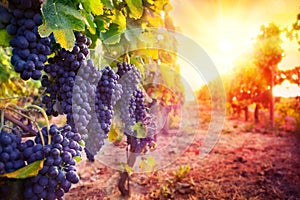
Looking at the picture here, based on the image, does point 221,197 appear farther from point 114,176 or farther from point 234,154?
point 234,154

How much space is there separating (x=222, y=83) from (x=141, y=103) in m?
13.1

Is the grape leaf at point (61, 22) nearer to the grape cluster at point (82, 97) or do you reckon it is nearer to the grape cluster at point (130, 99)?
the grape cluster at point (82, 97)

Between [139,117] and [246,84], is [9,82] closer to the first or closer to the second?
[139,117]

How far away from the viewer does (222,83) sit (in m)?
15.4

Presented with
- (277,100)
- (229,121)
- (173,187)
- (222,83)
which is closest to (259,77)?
(277,100)

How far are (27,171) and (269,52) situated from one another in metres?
10.4

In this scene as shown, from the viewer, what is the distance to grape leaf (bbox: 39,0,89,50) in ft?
3.85

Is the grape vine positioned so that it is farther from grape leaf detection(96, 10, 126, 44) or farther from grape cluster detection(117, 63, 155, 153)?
grape cluster detection(117, 63, 155, 153)

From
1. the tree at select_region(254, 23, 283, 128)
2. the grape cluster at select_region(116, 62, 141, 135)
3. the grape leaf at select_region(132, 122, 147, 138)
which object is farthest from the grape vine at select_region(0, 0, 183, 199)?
the tree at select_region(254, 23, 283, 128)

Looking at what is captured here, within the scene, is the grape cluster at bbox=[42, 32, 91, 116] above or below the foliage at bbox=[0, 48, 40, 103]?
below

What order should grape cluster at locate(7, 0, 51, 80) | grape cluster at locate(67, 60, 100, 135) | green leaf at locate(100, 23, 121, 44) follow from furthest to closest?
green leaf at locate(100, 23, 121, 44)
grape cluster at locate(67, 60, 100, 135)
grape cluster at locate(7, 0, 51, 80)

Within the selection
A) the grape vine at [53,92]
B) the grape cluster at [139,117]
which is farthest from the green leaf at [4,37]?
the grape cluster at [139,117]

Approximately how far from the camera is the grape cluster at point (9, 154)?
38.0 inches

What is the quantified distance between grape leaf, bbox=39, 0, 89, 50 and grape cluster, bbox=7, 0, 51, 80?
5cm
